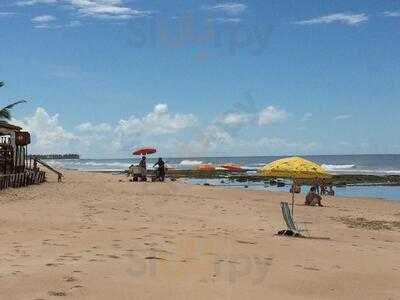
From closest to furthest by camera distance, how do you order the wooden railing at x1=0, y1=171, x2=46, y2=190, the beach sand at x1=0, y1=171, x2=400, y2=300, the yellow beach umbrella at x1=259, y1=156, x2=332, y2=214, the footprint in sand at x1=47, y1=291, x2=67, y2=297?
the footprint in sand at x1=47, y1=291, x2=67, y2=297 < the beach sand at x1=0, y1=171, x2=400, y2=300 < the yellow beach umbrella at x1=259, y1=156, x2=332, y2=214 < the wooden railing at x1=0, y1=171, x2=46, y2=190

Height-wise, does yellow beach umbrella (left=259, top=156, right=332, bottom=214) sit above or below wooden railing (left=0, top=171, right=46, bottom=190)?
above

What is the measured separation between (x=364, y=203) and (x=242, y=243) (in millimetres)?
18713

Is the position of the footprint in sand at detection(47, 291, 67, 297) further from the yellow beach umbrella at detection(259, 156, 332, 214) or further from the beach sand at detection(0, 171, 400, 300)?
the yellow beach umbrella at detection(259, 156, 332, 214)

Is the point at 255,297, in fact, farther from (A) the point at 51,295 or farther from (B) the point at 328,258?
(B) the point at 328,258

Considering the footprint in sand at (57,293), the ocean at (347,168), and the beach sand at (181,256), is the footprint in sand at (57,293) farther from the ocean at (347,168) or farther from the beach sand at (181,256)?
the ocean at (347,168)

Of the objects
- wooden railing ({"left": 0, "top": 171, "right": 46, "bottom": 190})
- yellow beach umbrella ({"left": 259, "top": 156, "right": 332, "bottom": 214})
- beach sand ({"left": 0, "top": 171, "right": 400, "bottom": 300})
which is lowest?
beach sand ({"left": 0, "top": 171, "right": 400, "bottom": 300})

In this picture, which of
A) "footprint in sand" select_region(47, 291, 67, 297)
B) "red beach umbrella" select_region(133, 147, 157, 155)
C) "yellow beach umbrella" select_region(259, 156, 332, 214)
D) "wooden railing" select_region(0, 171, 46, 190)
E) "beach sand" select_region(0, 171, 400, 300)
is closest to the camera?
"footprint in sand" select_region(47, 291, 67, 297)

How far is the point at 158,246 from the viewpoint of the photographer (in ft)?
33.8

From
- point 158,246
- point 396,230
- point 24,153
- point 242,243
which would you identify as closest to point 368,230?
point 396,230

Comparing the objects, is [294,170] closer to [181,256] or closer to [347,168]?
[181,256]

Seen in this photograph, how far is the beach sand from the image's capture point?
7.29 m

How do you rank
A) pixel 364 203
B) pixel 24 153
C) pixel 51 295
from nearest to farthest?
pixel 51 295 < pixel 364 203 < pixel 24 153

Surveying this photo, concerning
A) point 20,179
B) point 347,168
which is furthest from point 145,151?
point 347,168

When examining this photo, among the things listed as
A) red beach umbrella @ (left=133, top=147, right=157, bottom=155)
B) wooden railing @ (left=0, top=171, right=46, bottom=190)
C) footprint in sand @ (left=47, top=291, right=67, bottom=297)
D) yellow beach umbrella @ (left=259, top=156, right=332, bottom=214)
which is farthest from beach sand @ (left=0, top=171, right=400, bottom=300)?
red beach umbrella @ (left=133, top=147, right=157, bottom=155)
